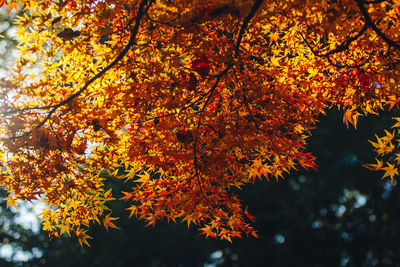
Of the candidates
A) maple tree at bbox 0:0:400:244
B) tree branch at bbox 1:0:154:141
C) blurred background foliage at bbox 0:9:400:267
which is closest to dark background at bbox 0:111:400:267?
blurred background foliage at bbox 0:9:400:267

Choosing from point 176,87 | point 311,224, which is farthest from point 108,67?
point 311,224

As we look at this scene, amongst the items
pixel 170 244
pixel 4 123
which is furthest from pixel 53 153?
pixel 170 244

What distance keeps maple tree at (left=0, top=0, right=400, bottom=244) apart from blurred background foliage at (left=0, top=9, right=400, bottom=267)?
17.4ft

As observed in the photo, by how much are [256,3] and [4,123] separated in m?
1.98

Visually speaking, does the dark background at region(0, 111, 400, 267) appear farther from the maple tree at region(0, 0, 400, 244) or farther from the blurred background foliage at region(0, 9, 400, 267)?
the maple tree at region(0, 0, 400, 244)

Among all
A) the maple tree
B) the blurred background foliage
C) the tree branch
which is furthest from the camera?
the blurred background foliage

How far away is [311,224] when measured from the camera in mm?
8250

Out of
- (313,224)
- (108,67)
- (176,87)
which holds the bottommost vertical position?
(313,224)

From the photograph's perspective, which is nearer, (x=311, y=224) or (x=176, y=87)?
(x=176, y=87)

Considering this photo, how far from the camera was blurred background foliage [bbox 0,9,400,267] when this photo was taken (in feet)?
25.0

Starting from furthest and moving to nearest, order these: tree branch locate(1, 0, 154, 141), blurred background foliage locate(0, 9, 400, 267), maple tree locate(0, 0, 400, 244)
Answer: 1. blurred background foliage locate(0, 9, 400, 267)
2. maple tree locate(0, 0, 400, 244)
3. tree branch locate(1, 0, 154, 141)

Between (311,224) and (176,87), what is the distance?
24.5ft

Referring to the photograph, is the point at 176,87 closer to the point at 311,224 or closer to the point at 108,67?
the point at 108,67

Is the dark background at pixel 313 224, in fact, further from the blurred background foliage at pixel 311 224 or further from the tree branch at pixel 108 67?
the tree branch at pixel 108 67
